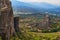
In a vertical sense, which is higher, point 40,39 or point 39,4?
point 40,39

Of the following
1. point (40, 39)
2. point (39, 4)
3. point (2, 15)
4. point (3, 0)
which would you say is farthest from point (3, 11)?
point (39, 4)

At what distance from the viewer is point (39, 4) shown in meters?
146

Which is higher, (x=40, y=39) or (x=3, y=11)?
(x=3, y=11)

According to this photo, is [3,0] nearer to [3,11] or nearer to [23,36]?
[23,36]

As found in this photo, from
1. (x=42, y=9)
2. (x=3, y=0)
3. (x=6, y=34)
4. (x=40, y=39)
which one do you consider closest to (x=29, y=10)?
(x=42, y=9)

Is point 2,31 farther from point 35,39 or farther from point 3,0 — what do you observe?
point 35,39

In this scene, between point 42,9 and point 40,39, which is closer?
point 40,39

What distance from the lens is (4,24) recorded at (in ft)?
62.7

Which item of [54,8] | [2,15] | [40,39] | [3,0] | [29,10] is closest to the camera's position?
[2,15]

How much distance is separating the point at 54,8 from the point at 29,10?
25.2 meters

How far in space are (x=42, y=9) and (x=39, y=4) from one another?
1526 centimetres

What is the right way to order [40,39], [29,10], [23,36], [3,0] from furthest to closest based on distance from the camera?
1. [29,10]
2. [40,39]
3. [23,36]
4. [3,0]

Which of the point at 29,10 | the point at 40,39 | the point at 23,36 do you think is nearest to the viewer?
the point at 23,36

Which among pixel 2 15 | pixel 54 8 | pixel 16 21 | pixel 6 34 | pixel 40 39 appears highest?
pixel 2 15
